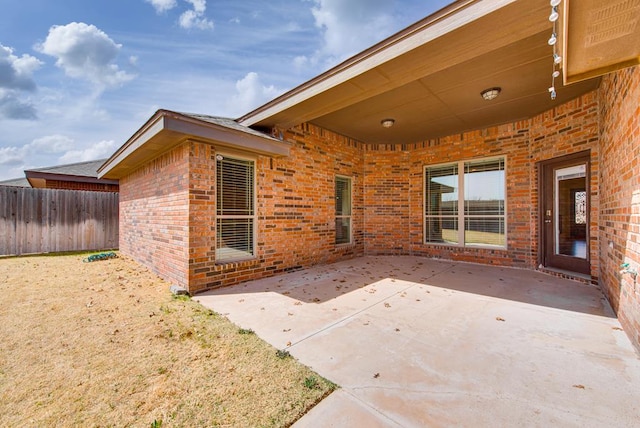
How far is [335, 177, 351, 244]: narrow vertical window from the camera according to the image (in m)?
7.11

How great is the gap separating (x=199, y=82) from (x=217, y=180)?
3696mm

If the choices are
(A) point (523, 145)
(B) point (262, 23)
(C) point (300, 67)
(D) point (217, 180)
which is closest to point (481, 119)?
(A) point (523, 145)

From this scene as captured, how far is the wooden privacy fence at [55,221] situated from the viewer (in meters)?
8.02

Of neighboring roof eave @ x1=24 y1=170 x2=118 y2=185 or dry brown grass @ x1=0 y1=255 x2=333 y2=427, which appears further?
neighboring roof eave @ x1=24 y1=170 x2=118 y2=185

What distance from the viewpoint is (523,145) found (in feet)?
19.5

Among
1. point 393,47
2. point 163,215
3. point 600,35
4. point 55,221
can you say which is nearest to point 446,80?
point 393,47

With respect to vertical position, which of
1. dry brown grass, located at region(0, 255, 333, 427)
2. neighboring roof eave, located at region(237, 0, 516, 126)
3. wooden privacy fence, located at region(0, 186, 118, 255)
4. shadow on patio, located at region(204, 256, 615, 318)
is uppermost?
neighboring roof eave, located at region(237, 0, 516, 126)

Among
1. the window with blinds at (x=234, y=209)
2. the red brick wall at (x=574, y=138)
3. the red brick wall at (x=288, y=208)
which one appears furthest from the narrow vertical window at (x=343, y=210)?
the red brick wall at (x=574, y=138)

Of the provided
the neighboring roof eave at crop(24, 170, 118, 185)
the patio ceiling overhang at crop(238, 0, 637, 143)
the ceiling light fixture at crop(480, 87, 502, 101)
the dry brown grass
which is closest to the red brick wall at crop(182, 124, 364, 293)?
the patio ceiling overhang at crop(238, 0, 637, 143)

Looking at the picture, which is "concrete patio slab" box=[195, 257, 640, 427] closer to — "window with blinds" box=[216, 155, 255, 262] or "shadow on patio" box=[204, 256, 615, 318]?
"shadow on patio" box=[204, 256, 615, 318]

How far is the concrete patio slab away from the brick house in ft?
1.88

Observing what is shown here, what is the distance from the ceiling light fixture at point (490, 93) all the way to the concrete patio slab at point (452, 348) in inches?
131

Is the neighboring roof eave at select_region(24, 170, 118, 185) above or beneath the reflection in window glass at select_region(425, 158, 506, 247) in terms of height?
above

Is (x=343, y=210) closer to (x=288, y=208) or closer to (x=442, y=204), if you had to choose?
(x=288, y=208)
